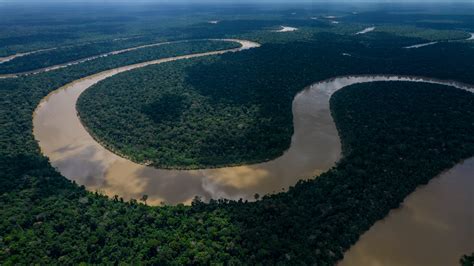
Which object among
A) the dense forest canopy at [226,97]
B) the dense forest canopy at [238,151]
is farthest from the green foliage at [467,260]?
the dense forest canopy at [226,97]

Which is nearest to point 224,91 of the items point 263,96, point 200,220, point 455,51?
point 263,96

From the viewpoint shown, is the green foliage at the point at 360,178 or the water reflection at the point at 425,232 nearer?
the water reflection at the point at 425,232

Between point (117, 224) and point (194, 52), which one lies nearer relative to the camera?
point (117, 224)

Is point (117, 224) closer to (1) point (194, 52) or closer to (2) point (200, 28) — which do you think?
(1) point (194, 52)

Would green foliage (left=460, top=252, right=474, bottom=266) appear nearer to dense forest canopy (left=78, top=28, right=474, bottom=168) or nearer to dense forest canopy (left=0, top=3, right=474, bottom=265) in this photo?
dense forest canopy (left=0, top=3, right=474, bottom=265)

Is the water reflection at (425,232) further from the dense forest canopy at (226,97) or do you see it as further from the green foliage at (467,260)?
the dense forest canopy at (226,97)

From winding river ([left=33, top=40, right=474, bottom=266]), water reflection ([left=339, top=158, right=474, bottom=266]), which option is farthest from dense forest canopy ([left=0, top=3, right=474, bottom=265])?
winding river ([left=33, top=40, right=474, bottom=266])
